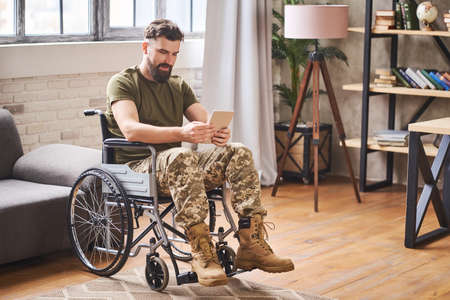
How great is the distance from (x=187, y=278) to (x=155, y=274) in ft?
0.68

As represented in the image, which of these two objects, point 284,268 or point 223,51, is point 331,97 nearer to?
point 223,51

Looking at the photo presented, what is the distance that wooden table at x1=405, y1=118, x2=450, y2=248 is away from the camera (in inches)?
152

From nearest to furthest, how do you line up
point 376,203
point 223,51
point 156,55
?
point 156,55, point 376,203, point 223,51

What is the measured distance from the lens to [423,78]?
5160 millimetres

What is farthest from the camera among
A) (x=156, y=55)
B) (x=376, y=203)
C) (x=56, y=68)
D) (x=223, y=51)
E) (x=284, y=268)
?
(x=223, y=51)

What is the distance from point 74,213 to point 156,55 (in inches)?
34.5

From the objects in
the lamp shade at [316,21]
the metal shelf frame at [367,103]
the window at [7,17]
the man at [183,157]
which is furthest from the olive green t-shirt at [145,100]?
the metal shelf frame at [367,103]

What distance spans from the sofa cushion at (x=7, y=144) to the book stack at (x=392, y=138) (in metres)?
2.51

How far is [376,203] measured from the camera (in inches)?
199

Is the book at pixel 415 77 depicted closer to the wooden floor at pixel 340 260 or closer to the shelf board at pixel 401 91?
the shelf board at pixel 401 91

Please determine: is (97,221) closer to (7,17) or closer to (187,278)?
(187,278)

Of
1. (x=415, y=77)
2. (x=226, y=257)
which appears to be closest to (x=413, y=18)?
(x=415, y=77)

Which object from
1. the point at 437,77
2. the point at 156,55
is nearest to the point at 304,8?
the point at 437,77

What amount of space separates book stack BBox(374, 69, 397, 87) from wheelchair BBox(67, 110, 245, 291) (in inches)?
86.2
